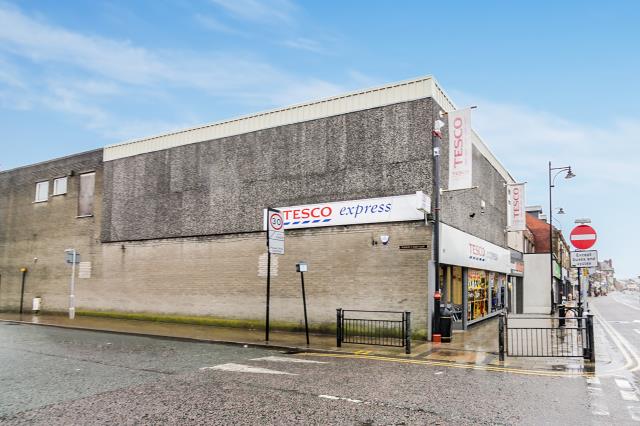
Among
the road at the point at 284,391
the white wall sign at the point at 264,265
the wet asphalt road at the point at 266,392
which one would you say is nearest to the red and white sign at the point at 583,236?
the road at the point at 284,391

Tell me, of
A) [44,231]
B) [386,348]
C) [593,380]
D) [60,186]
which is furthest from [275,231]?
[44,231]

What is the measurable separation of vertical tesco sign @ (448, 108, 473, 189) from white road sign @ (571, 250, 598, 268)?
3.96 metres

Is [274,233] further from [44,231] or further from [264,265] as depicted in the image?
[44,231]

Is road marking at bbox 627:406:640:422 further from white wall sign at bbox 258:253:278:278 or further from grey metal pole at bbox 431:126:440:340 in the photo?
white wall sign at bbox 258:253:278:278

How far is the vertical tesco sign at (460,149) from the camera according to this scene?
54.9 ft

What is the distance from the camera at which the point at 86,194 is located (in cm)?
2631

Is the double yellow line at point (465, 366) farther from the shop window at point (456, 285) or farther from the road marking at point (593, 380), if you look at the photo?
the shop window at point (456, 285)

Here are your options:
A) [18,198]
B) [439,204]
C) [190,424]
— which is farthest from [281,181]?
[18,198]

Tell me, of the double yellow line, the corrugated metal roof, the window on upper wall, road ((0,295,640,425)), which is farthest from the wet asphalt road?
the window on upper wall

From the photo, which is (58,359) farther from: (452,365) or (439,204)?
(439,204)

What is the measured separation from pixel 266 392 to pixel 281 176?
12379 millimetres

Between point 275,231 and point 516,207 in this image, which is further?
point 516,207

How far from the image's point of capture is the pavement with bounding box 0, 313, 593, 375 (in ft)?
36.0

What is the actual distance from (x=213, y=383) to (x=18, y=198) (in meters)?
27.0
